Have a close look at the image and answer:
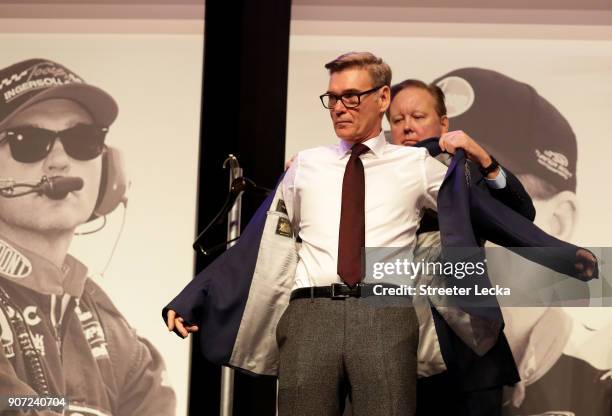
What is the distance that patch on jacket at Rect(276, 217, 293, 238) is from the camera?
8.81ft

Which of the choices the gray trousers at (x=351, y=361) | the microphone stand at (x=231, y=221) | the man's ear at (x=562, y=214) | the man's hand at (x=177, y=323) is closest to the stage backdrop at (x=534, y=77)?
the man's ear at (x=562, y=214)

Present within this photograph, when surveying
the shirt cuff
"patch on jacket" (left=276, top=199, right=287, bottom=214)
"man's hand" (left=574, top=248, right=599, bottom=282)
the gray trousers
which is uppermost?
the shirt cuff

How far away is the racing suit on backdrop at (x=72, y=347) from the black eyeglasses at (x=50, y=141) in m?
0.42

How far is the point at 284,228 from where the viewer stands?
8.84 ft

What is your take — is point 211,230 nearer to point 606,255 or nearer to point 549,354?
point 549,354

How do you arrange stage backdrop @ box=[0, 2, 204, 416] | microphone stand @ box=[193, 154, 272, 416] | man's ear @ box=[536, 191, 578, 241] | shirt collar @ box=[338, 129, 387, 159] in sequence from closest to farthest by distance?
shirt collar @ box=[338, 129, 387, 159] < microphone stand @ box=[193, 154, 272, 416] < man's ear @ box=[536, 191, 578, 241] < stage backdrop @ box=[0, 2, 204, 416]

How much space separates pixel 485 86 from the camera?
12.4 ft

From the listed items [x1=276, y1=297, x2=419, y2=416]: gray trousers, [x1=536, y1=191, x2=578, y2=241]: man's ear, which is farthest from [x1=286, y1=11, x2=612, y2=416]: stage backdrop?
[x1=276, y1=297, x2=419, y2=416]: gray trousers

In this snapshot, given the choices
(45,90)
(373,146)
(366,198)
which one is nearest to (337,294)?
(366,198)

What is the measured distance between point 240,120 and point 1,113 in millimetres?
1053

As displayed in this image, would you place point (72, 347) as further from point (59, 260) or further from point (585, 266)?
point (585, 266)

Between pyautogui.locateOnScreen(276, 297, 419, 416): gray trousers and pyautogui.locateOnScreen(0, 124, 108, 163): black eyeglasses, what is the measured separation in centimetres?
181

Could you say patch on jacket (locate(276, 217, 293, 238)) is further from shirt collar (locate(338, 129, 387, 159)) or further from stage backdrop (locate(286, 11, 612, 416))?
stage backdrop (locate(286, 11, 612, 416))

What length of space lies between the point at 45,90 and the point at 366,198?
78.5 inches
